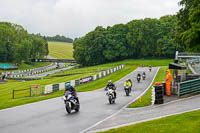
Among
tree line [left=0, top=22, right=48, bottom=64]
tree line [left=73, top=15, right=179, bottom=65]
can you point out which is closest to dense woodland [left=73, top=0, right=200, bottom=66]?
tree line [left=73, top=15, right=179, bottom=65]

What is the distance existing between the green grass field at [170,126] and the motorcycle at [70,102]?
4.99 m

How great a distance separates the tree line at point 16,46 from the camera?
109125 millimetres

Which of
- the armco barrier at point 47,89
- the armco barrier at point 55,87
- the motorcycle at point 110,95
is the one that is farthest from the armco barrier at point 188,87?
the armco barrier at point 55,87

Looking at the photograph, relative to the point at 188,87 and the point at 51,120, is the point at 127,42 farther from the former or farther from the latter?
the point at 51,120

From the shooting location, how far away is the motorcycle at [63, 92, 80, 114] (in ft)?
47.8

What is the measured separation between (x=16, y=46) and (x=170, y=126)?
11352 centimetres

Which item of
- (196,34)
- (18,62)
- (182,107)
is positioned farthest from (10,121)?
(18,62)

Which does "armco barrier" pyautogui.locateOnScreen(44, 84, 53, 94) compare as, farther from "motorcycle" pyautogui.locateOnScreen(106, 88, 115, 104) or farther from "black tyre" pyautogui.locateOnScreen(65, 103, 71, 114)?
"black tyre" pyautogui.locateOnScreen(65, 103, 71, 114)

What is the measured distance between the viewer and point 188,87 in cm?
1867

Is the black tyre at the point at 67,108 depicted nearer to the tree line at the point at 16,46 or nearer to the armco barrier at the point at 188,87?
the armco barrier at the point at 188,87

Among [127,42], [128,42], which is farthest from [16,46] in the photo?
[128,42]

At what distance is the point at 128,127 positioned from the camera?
10484mm

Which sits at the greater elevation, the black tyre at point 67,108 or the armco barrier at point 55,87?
the black tyre at point 67,108

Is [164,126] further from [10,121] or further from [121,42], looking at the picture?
[121,42]
